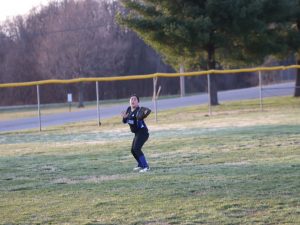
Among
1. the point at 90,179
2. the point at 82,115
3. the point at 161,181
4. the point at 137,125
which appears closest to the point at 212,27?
the point at 82,115

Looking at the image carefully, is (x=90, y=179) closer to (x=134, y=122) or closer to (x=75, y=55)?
(x=134, y=122)

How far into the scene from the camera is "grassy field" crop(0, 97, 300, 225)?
6.89m

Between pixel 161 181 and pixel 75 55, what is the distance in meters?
45.1

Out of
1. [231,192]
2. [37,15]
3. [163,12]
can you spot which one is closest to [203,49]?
[163,12]

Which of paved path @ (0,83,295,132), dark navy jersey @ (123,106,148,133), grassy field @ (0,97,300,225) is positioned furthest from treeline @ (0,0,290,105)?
dark navy jersey @ (123,106,148,133)

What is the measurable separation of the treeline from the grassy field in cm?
3246

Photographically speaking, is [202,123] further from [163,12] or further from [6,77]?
[6,77]

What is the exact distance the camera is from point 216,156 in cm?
1184

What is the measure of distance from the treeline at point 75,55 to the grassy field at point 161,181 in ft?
106

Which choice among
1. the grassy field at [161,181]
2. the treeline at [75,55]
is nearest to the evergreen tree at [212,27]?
the grassy field at [161,181]

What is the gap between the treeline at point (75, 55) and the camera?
51406mm

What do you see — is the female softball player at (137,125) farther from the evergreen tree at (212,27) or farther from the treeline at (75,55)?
the treeline at (75,55)

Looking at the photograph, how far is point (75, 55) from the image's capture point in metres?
53.2

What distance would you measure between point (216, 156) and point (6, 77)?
49.3 metres
